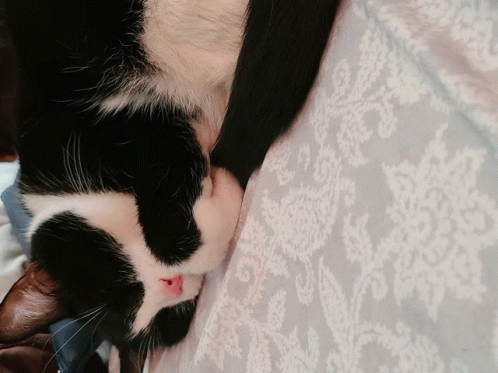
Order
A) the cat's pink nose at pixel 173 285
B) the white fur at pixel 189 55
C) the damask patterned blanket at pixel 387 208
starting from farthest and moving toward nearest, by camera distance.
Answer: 1. the cat's pink nose at pixel 173 285
2. the white fur at pixel 189 55
3. the damask patterned blanket at pixel 387 208

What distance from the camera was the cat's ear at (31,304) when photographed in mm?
841

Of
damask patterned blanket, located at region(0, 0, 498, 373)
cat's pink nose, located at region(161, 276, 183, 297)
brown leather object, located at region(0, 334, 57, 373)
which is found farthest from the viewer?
brown leather object, located at region(0, 334, 57, 373)

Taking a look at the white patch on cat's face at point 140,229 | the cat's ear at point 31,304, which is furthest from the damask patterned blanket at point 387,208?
the cat's ear at point 31,304

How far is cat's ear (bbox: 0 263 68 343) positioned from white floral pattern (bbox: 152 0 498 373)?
1.54 ft

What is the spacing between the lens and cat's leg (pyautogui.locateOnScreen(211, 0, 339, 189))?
54 centimetres

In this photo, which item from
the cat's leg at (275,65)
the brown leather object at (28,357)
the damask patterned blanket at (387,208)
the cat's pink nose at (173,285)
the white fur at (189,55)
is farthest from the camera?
the brown leather object at (28,357)

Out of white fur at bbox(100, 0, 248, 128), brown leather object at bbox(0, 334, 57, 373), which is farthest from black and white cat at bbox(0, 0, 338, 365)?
brown leather object at bbox(0, 334, 57, 373)

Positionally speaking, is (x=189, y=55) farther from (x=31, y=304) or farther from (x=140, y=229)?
(x=31, y=304)

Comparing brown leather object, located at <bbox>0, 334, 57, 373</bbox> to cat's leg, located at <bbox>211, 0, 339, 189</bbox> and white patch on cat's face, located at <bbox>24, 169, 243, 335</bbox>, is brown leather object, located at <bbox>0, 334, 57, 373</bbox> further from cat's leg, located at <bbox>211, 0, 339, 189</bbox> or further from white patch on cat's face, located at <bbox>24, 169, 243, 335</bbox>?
cat's leg, located at <bbox>211, 0, 339, 189</bbox>

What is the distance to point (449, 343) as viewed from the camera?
1.21ft

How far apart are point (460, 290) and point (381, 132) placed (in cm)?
18

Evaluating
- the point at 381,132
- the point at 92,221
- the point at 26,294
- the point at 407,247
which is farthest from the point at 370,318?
the point at 26,294

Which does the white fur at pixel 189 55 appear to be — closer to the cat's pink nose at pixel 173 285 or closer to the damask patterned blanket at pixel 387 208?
the damask patterned blanket at pixel 387 208

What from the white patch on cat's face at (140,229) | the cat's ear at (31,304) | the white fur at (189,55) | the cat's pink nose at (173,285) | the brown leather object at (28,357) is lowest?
the brown leather object at (28,357)
